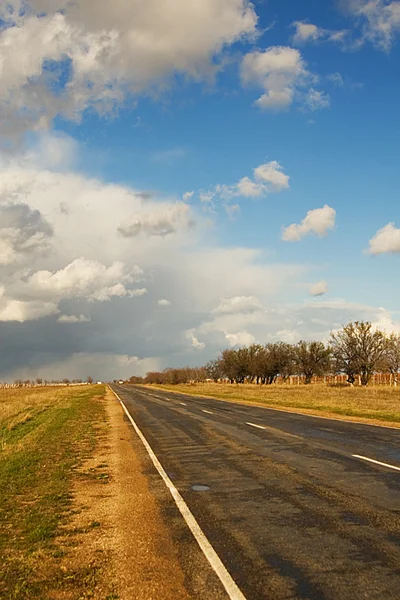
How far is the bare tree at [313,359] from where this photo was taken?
277ft

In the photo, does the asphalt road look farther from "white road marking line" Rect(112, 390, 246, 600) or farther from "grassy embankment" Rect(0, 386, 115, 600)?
"grassy embankment" Rect(0, 386, 115, 600)

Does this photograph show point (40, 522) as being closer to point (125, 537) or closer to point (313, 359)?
point (125, 537)

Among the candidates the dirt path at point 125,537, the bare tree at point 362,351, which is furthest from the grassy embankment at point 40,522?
the bare tree at point 362,351

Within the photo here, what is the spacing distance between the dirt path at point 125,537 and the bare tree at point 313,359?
77181 millimetres

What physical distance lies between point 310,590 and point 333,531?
1.79 m

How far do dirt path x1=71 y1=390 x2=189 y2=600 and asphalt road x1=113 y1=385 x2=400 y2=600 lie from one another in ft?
0.81

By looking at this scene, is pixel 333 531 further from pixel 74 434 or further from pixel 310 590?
pixel 74 434

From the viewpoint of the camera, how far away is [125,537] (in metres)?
6.32

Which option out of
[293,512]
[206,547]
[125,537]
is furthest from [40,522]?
[293,512]

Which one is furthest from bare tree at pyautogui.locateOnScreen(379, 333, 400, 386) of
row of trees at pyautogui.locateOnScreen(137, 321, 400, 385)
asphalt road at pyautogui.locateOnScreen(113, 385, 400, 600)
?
asphalt road at pyautogui.locateOnScreen(113, 385, 400, 600)

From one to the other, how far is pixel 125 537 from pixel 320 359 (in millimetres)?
82593

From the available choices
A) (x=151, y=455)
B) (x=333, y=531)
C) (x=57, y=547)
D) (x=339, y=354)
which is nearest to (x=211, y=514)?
(x=333, y=531)

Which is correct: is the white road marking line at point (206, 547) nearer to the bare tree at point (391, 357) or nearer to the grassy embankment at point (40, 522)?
the grassy embankment at point (40, 522)

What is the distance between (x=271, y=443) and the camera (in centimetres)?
1439
